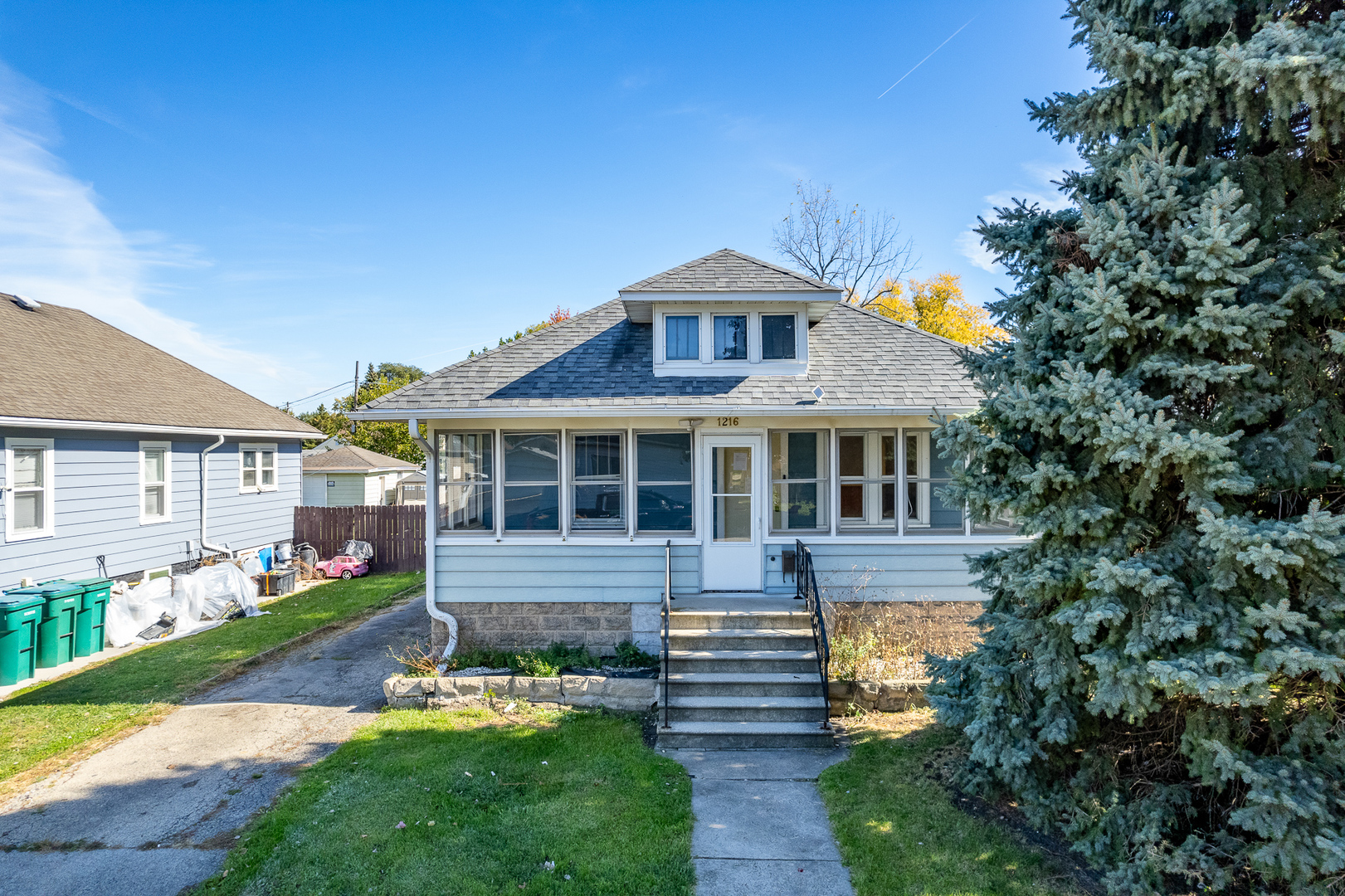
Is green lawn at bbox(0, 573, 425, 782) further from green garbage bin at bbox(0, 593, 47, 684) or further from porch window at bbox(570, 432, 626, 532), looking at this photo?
porch window at bbox(570, 432, 626, 532)

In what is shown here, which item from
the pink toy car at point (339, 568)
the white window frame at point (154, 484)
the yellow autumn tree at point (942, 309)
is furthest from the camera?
the yellow autumn tree at point (942, 309)

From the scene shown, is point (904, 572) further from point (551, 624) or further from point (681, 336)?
point (551, 624)

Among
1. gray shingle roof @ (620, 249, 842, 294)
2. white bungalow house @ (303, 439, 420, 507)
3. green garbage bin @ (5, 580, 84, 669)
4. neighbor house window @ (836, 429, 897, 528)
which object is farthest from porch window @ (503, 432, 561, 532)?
white bungalow house @ (303, 439, 420, 507)

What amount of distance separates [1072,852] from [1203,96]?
5271 mm

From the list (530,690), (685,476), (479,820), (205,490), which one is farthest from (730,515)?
(205,490)

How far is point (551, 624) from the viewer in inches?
322

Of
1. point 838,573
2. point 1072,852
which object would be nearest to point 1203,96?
point 1072,852

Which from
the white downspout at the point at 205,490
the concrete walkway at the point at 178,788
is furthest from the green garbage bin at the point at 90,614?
the white downspout at the point at 205,490

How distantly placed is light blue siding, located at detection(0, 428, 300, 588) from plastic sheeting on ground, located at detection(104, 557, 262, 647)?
3.12 ft

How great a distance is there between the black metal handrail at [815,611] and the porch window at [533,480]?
11.0ft

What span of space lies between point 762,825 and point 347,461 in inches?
812

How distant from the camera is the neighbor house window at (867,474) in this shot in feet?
29.1

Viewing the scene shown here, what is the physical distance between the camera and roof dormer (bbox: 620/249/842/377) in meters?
8.85

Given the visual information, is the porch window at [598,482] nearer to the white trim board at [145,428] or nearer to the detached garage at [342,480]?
the white trim board at [145,428]
